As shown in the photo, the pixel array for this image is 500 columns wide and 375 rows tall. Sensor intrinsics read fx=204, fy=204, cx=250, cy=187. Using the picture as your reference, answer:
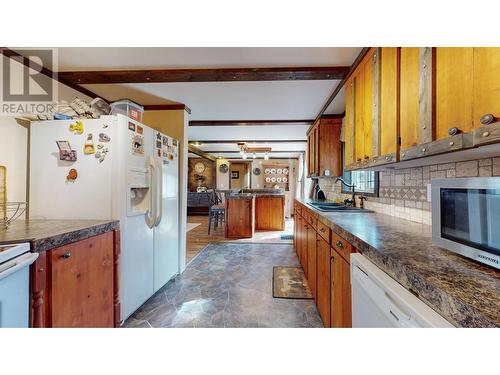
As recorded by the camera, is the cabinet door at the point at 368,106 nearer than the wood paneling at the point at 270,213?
Yes

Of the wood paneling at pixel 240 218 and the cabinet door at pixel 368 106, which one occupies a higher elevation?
the cabinet door at pixel 368 106

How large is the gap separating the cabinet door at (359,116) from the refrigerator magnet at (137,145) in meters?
1.95

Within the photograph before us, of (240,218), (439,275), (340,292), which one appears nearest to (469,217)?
(439,275)

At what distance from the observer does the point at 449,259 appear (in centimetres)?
76

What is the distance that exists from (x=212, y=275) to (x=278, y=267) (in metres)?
0.95

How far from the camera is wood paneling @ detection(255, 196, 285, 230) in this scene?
540 cm

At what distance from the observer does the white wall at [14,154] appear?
5.32 ft

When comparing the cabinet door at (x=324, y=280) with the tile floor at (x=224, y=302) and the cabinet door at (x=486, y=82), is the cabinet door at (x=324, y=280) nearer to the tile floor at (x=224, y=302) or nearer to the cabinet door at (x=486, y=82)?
the tile floor at (x=224, y=302)

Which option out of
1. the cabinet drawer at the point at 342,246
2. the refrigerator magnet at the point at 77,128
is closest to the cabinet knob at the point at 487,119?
the cabinet drawer at the point at 342,246

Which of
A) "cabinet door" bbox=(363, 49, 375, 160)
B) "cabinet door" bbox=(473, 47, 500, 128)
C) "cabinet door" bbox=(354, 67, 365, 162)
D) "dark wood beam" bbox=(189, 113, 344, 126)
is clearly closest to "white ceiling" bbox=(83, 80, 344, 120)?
"dark wood beam" bbox=(189, 113, 344, 126)

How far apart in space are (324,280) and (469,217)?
1154mm

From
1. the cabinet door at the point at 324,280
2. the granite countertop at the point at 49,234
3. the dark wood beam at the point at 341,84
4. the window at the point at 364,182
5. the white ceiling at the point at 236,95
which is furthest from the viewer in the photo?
the white ceiling at the point at 236,95
